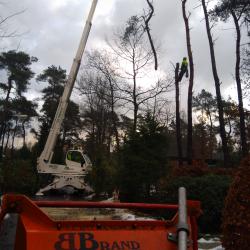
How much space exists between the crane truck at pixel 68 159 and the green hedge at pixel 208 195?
11727 mm

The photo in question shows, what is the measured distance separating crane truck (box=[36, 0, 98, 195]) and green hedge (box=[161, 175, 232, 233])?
38.5ft

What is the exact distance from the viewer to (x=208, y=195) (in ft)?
43.0

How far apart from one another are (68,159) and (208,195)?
16.6 metres

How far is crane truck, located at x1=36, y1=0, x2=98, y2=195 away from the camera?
24781mm

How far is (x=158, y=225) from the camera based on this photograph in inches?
139

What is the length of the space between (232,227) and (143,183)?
1384 cm


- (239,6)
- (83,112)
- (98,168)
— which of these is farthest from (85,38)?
(83,112)

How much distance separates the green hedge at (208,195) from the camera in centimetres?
1284

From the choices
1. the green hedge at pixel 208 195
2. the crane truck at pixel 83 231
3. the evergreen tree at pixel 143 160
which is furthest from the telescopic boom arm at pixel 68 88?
the crane truck at pixel 83 231

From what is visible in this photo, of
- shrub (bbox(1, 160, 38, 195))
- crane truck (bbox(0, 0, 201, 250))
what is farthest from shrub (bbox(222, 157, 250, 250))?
shrub (bbox(1, 160, 38, 195))

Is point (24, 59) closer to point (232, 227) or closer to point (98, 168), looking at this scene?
point (98, 168)

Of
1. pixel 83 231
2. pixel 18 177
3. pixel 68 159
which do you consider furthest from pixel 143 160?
pixel 83 231

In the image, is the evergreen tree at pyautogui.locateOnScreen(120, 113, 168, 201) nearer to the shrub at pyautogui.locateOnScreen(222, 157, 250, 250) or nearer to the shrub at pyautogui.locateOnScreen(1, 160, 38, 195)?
the shrub at pyautogui.locateOnScreen(1, 160, 38, 195)

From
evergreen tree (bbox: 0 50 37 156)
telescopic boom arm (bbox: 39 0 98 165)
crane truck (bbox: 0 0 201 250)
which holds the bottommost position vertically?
crane truck (bbox: 0 0 201 250)
